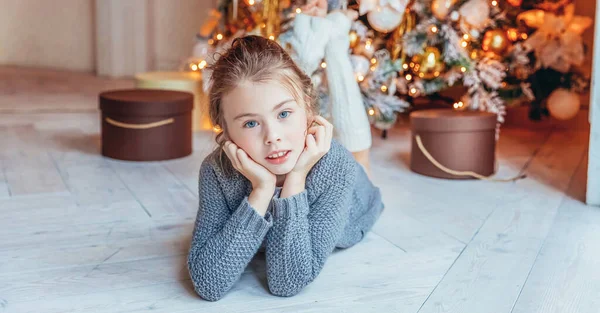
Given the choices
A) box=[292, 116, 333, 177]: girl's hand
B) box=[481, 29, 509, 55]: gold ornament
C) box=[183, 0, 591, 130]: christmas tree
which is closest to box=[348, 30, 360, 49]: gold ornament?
box=[183, 0, 591, 130]: christmas tree

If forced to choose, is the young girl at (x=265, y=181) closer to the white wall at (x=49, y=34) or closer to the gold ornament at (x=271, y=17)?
the gold ornament at (x=271, y=17)

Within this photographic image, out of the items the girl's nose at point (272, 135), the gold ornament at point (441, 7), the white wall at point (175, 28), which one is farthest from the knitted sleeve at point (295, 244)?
the white wall at point (175, 28)

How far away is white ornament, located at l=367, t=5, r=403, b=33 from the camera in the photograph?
8.30ft

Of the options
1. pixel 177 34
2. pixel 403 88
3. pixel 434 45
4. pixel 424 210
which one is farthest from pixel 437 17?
pixel 177 34

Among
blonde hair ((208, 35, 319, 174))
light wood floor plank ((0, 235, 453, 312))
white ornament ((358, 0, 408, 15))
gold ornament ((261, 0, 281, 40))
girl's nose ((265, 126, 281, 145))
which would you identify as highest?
white ornament ((358, 0, 408, 15))

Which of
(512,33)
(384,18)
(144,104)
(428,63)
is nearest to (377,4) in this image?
(384,18)

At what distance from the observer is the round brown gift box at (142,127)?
2619 millimetres

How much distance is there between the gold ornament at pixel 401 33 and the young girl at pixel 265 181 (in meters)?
1.24

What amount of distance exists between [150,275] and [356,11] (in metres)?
1.32

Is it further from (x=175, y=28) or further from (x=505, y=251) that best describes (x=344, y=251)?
(x=175, y=28)

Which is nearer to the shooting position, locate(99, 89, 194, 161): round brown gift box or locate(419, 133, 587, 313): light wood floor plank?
locate(419, 133, 587, 313): light wood floor plank

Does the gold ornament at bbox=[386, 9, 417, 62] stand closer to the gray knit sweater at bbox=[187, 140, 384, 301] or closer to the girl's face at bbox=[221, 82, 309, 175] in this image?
the gray knit sweater at bbox=[187, 140, 384, 301]

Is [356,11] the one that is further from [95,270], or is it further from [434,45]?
[95,270]

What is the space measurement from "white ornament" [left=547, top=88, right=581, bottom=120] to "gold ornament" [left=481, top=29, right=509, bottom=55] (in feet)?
1.13
